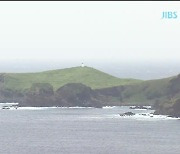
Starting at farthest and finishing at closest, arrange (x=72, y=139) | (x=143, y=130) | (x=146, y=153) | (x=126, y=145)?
(x=143, y=130) < (x=72, y=139) < (x=126, y=145) < (x=146, y=153)

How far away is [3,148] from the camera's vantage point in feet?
506

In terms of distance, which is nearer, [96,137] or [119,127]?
[96,137]

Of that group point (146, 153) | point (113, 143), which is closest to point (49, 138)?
point (113, 143)

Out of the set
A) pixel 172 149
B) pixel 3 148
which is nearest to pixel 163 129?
pixel 172 149

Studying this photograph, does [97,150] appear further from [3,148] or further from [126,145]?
[3,148]

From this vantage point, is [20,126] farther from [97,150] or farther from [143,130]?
[97,150]

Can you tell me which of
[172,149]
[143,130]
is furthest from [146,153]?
[143,130]

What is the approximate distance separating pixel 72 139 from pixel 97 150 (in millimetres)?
19225

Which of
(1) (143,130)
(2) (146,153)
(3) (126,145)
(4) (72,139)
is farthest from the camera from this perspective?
(1) (143,130)

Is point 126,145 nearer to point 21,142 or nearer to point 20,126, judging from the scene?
point 21,142

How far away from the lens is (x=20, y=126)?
19700 cm

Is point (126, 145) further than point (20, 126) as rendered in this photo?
No

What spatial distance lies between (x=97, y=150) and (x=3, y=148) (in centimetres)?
1995

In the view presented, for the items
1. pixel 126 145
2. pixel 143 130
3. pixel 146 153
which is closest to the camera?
pixel 146 153
